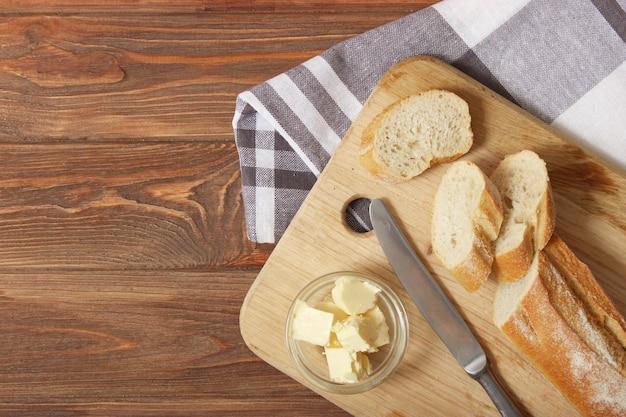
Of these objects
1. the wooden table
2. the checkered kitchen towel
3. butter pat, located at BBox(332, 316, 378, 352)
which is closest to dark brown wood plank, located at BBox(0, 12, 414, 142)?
the wooden table

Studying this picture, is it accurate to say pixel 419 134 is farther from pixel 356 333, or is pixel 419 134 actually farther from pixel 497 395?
pixel 497 395

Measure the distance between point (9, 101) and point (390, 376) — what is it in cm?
123

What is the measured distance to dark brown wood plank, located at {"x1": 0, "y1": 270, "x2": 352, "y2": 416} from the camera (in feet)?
5.13

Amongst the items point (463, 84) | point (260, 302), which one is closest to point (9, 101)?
point (260, 302)

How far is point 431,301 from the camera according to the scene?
4.50 ft

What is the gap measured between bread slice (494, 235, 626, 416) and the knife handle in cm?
10

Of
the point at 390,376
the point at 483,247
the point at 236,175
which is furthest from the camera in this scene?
the point at 236,175

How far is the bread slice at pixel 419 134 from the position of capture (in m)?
1.36

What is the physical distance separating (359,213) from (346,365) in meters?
0.37

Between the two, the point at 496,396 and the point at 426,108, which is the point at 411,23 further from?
the point at 496,396

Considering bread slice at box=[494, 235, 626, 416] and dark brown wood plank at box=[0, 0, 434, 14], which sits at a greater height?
dark brown wood plank at box=[0, 0, 434, 14]

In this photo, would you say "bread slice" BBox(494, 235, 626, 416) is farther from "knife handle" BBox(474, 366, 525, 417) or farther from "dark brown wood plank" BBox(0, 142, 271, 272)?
"dark brown wood plank" BBox(0, 142, 271, 272)

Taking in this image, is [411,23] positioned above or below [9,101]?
above

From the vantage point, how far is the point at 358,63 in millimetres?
1504
